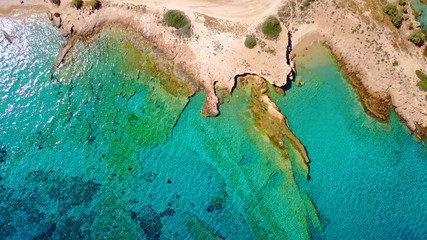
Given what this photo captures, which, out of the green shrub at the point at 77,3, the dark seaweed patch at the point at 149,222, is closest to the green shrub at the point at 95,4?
the green shrub at the point at 77,3

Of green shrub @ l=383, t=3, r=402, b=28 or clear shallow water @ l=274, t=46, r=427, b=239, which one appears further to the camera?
clear shallow water @ l=274, t=46, r=427, b=239

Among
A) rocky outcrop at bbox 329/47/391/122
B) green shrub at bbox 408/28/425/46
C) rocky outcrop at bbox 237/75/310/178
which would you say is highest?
green shrub at bbox 408/28/425/46

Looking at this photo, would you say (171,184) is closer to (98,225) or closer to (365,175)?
(98,225)

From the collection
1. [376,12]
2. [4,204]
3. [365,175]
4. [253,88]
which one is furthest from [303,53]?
[4,204]

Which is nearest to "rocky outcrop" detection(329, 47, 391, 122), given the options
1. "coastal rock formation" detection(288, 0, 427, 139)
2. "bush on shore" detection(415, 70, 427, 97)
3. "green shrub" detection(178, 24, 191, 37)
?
"coastal rock formation" detection(288, 0, 427, 139)

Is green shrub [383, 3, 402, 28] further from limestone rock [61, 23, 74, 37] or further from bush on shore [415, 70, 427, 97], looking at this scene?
limestone rock [61, 23, 74, 37]

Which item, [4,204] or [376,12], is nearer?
[376,12]

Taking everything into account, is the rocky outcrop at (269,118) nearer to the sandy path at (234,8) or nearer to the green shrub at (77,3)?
the sandy path at (234,8)

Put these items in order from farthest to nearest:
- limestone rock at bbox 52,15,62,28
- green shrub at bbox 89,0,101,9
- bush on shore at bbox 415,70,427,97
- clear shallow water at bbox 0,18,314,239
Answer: limestone rock at bbox 52,15,62,28 → clear shallow water at bbox 0,18,314,239 → green shrub at bbox 89,0,101,9 → bush on shore at bbox 415,70,427,97
